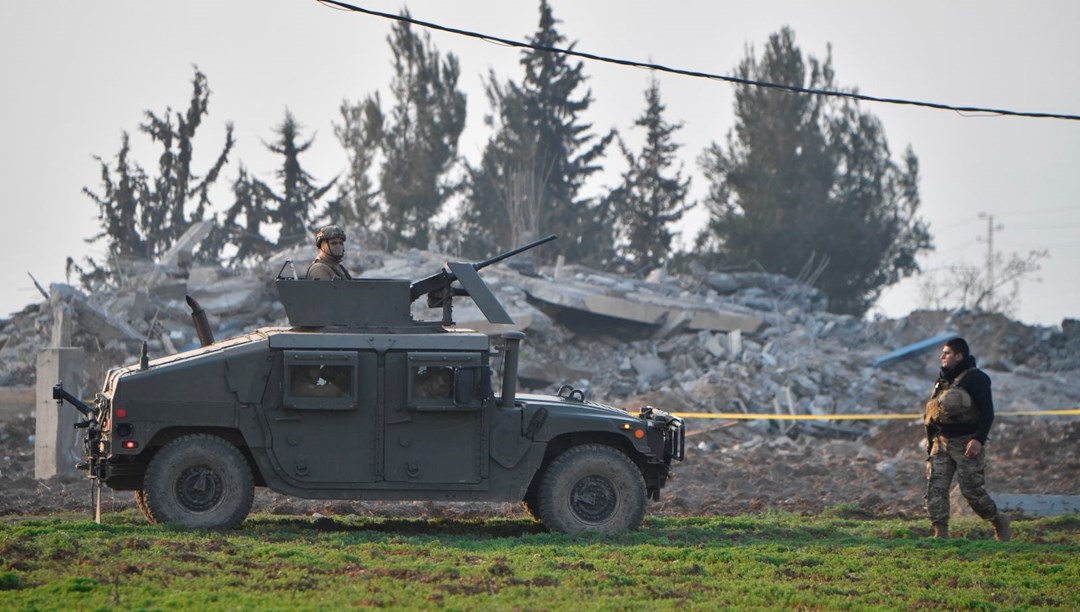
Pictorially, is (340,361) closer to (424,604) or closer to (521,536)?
(521,536)

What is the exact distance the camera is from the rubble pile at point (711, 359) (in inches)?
784

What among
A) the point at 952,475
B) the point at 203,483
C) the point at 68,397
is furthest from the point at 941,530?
the point at 68,397

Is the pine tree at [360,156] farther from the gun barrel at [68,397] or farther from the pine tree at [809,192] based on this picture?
the gun barrel at [68,397]

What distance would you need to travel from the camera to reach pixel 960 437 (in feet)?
38.0

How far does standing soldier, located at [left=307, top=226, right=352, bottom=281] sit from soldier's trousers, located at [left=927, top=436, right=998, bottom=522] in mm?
5413

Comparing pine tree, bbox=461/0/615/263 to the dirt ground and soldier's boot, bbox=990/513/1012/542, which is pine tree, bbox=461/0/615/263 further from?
soldier's boot, bbox=990/513/1012/542

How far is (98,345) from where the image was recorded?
1001 inches

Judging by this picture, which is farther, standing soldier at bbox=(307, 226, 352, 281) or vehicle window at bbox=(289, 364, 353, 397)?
standing soldier at bbox=(307, 226, 352, 281)

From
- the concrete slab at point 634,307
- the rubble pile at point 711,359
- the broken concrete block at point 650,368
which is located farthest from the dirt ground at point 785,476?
the concrete slab at point 634,307

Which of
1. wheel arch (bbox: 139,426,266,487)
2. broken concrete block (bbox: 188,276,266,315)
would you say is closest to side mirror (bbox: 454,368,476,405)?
wheel arch (bbox: 139,426,266,487)

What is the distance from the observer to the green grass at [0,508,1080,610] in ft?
26.6

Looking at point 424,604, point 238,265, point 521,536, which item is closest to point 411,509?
point 521,536

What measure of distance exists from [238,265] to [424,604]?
24910 mm

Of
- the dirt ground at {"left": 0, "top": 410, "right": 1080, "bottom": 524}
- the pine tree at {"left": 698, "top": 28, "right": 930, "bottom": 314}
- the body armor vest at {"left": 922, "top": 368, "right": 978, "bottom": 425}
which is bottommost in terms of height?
the dirt ground at {"left": 0, "top": 410, "right": 1080, "bottom": 524}
